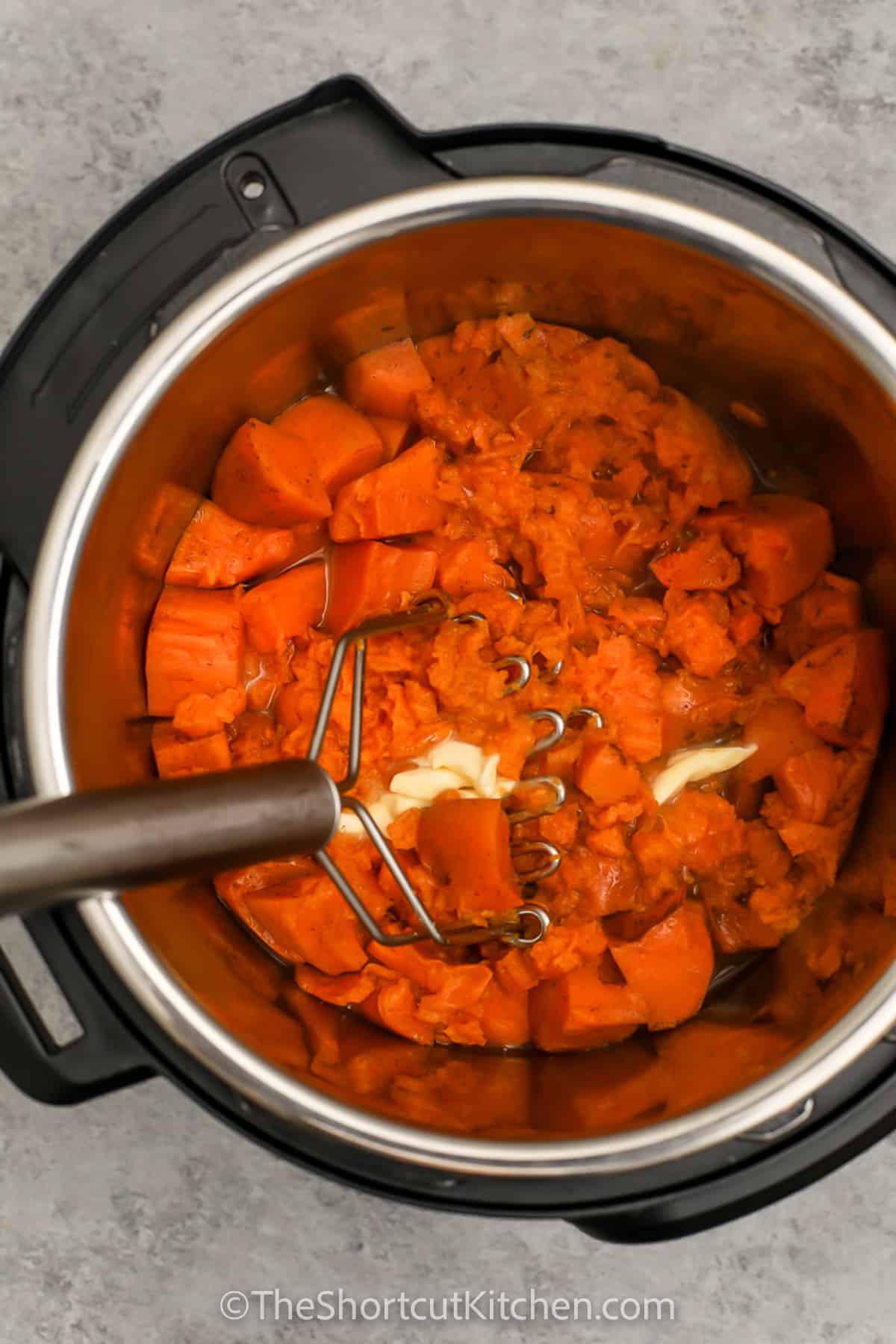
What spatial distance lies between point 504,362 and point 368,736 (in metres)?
0.37

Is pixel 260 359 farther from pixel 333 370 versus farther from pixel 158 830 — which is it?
pixel 158 830

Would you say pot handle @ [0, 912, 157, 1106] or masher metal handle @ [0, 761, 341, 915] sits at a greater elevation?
masher metal handle @ [0, 761, 341, 915]

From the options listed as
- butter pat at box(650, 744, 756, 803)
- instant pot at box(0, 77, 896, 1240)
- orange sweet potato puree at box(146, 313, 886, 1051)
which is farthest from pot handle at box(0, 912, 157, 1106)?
butter pat at box(650, 744, 756, 803)

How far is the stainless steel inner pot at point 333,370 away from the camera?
82 centimetres

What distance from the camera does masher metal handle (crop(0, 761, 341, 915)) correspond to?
0.60m

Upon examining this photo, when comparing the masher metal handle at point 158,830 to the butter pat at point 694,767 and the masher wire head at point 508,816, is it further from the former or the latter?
the butter pat at point 694,767

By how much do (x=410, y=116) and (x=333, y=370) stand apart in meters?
0.31

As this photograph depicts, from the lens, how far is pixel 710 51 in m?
1.14

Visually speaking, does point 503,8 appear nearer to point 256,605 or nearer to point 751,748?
point 256,605

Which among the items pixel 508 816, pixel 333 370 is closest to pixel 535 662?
pixel 508 816

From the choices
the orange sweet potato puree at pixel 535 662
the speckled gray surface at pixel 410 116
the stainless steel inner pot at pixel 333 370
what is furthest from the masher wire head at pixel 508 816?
the speckled gray surface at pixel 410 116

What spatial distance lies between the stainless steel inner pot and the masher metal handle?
181mm

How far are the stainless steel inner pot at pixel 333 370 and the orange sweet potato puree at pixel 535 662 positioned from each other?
0.11ft

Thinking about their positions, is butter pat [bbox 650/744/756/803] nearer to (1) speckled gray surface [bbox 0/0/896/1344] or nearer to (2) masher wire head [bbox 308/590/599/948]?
(2) masher wire head [bbox 308/590/599/948]
